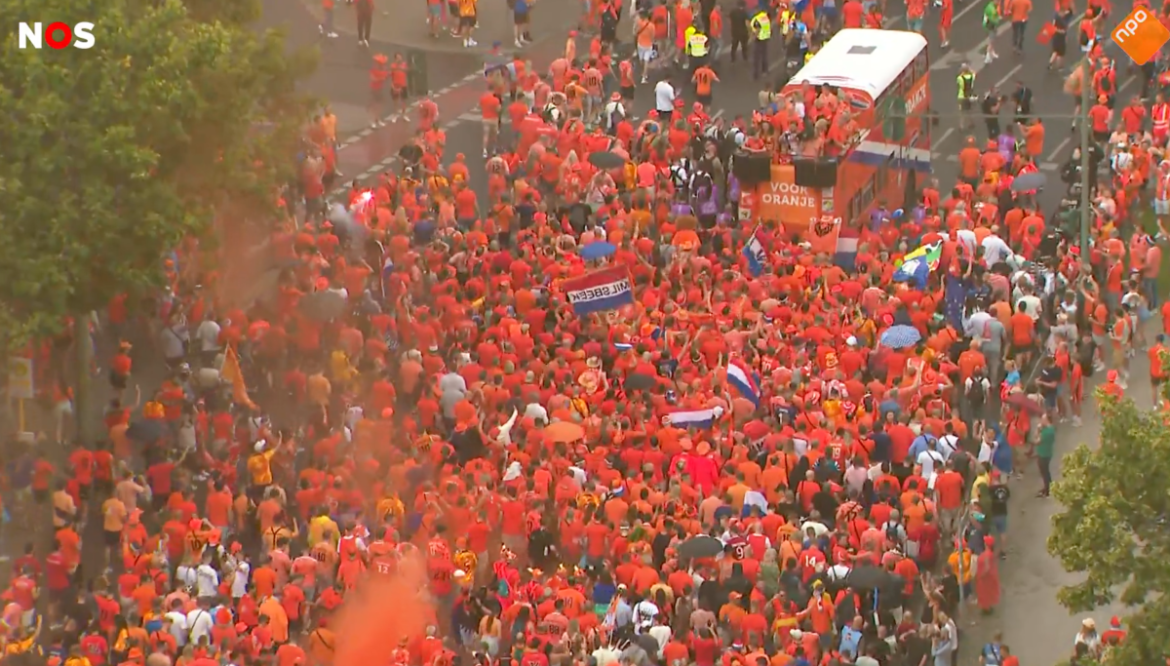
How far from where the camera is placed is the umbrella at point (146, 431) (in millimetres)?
34281

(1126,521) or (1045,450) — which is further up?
(1126,521)

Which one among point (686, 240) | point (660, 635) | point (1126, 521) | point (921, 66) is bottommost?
point (660, 635)

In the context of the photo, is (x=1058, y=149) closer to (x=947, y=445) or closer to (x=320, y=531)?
(x=947, y=445)

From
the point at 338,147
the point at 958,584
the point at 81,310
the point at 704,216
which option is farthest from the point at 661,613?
the point at 338,147

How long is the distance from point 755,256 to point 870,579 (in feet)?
35.2

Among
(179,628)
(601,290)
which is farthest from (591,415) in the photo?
(179,628)

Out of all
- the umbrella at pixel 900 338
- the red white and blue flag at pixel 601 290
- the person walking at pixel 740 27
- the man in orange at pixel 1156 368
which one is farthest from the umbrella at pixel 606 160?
the man in orange at pixel 1156 368

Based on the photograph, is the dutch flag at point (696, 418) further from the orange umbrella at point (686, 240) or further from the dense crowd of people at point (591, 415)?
the orange umbrella at point (686, 240)

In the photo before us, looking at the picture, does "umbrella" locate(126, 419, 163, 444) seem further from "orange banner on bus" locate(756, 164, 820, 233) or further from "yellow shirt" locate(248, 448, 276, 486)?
"orange banner on bus" locate(756, 164, 820, 233)

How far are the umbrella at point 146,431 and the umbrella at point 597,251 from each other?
8061mm

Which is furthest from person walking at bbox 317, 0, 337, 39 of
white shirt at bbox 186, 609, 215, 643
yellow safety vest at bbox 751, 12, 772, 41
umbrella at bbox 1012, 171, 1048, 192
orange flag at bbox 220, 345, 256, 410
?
white shirt at bbox 186, 609, 215, 643

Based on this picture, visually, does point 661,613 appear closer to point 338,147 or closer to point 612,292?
point 612,292

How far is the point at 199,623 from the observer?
29.9 m

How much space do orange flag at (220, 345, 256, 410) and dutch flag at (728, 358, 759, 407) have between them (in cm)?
673
